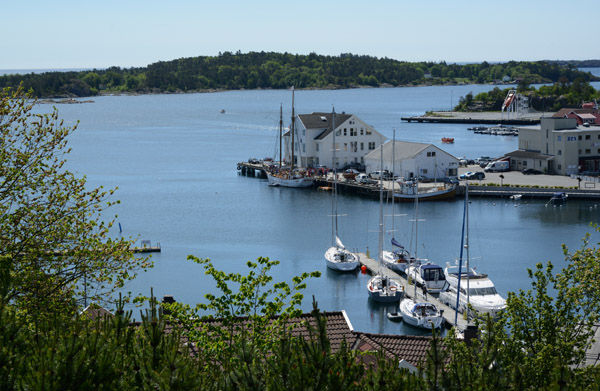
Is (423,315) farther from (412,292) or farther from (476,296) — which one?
(412,292)

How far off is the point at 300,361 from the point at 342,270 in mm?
25444

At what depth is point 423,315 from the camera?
83.1 ft

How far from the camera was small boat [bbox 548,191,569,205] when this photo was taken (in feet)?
157

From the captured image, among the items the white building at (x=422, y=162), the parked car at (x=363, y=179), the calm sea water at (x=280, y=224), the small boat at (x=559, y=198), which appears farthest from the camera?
the parked car at (x=363, y=179)

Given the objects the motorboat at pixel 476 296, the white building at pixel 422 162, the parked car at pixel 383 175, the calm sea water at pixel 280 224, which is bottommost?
the calm sea water at pixel 280 224

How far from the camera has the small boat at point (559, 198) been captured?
47781mm

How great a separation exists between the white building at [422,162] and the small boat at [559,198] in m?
7.87

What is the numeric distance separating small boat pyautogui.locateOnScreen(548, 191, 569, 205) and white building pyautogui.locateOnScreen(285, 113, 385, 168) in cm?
1526

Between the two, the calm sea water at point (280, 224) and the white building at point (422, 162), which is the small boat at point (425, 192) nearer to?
the calm sea water at point (280, 224)

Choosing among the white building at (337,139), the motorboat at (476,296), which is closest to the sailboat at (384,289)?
the motorboat at (476,296)

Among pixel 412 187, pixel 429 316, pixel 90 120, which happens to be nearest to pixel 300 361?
pixel 429 316

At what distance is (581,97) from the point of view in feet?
364

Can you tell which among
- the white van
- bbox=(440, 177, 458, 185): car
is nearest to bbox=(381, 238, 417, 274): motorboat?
bbox=(440, 177, 458, 185): car

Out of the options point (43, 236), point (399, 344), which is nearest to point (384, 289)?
point (399, 344)
